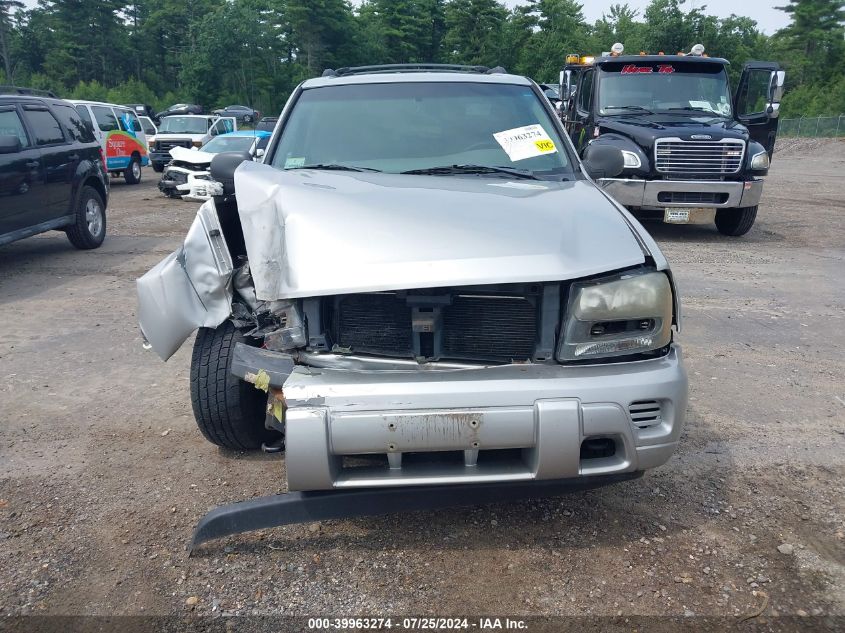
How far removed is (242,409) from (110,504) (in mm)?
687

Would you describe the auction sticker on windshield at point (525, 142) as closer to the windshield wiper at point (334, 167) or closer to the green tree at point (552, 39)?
the windshield wiper at point (334, 167)

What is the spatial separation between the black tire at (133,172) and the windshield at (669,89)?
520 inches

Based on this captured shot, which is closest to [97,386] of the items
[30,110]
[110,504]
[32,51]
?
[110,504]

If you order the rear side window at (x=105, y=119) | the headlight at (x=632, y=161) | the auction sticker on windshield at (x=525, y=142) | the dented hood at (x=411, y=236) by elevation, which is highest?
the auction sticker on windshield at (x=525, y=142)

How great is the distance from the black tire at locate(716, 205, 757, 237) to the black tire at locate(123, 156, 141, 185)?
14694 mm

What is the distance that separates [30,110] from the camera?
7980 millimetres

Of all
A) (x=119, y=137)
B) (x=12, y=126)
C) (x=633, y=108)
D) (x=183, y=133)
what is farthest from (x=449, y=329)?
(x=183, y=133)

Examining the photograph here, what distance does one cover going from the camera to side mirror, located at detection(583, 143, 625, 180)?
4.04 m

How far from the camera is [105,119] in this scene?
1759 cm

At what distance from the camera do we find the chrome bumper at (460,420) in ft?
7.50

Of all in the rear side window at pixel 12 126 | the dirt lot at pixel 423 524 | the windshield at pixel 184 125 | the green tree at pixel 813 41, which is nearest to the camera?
the dirt lot at pixel 423 524

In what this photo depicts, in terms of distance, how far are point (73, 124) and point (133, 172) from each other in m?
10.3

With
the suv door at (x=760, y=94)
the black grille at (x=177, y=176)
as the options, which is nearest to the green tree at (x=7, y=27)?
the black grille at (x=177, y=176)

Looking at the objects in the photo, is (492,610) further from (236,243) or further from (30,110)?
(30,110)
